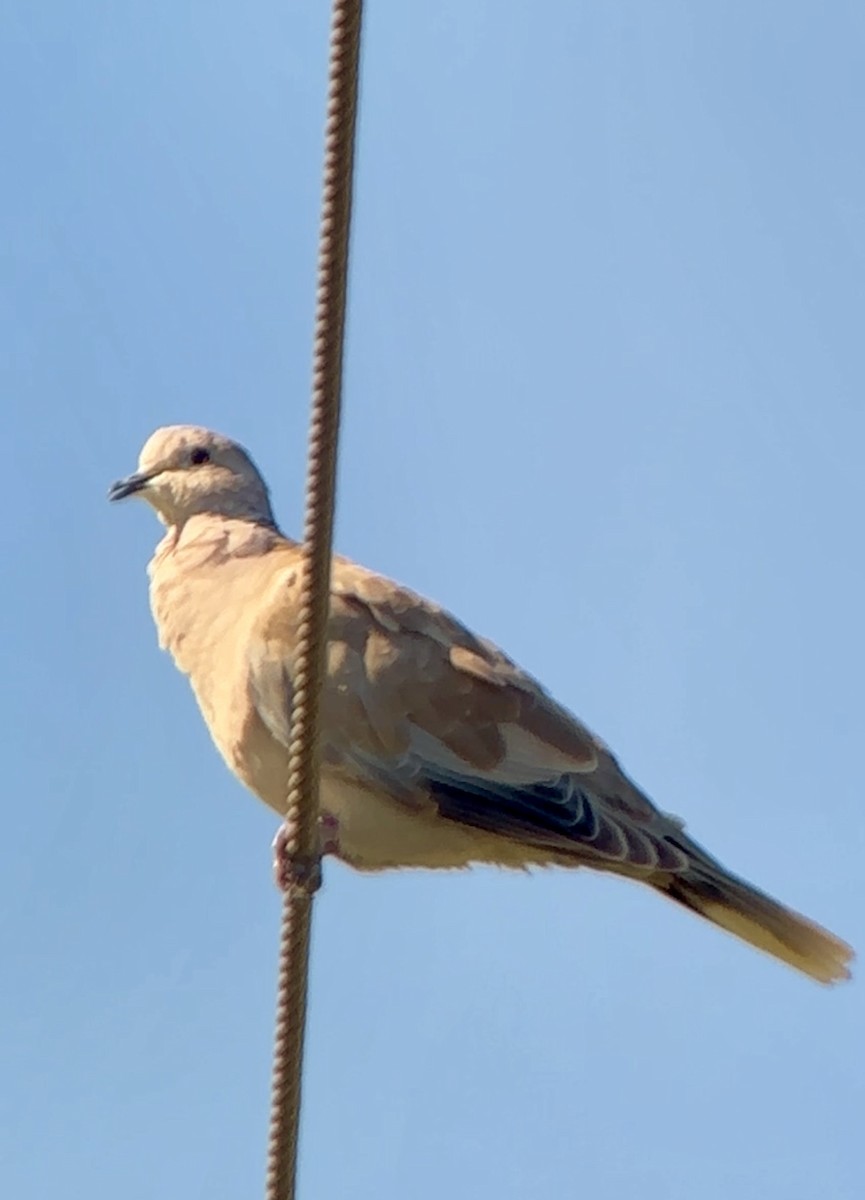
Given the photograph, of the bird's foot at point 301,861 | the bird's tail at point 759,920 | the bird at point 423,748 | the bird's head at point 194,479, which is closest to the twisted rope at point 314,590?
the bird's foot at point 301,861

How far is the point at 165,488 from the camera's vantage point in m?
5.53

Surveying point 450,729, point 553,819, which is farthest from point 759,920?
point 450,729

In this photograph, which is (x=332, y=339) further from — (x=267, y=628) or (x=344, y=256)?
(x=267, y=628)

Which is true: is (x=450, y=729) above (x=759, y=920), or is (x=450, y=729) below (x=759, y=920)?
above

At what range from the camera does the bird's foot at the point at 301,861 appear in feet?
9.72

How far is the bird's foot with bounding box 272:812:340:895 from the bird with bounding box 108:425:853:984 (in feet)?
0.04

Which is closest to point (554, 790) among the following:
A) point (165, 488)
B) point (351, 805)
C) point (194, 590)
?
point (351, 805)

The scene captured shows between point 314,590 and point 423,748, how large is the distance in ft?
5.98

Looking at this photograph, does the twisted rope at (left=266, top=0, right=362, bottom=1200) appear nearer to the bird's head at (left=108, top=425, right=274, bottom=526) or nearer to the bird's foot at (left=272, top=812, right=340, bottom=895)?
the bird's foot at (left=272, top=812, right=340, bottom=895)

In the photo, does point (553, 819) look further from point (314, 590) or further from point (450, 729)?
point (314, 590)

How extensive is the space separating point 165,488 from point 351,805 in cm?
135

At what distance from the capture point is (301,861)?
3.00 m

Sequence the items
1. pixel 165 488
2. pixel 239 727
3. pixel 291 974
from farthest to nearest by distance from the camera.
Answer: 1. pixel 165 488
2. pixel 239 727
3. pixel 291 974

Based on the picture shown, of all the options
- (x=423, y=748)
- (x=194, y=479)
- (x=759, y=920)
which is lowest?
(x=759, y=920)
